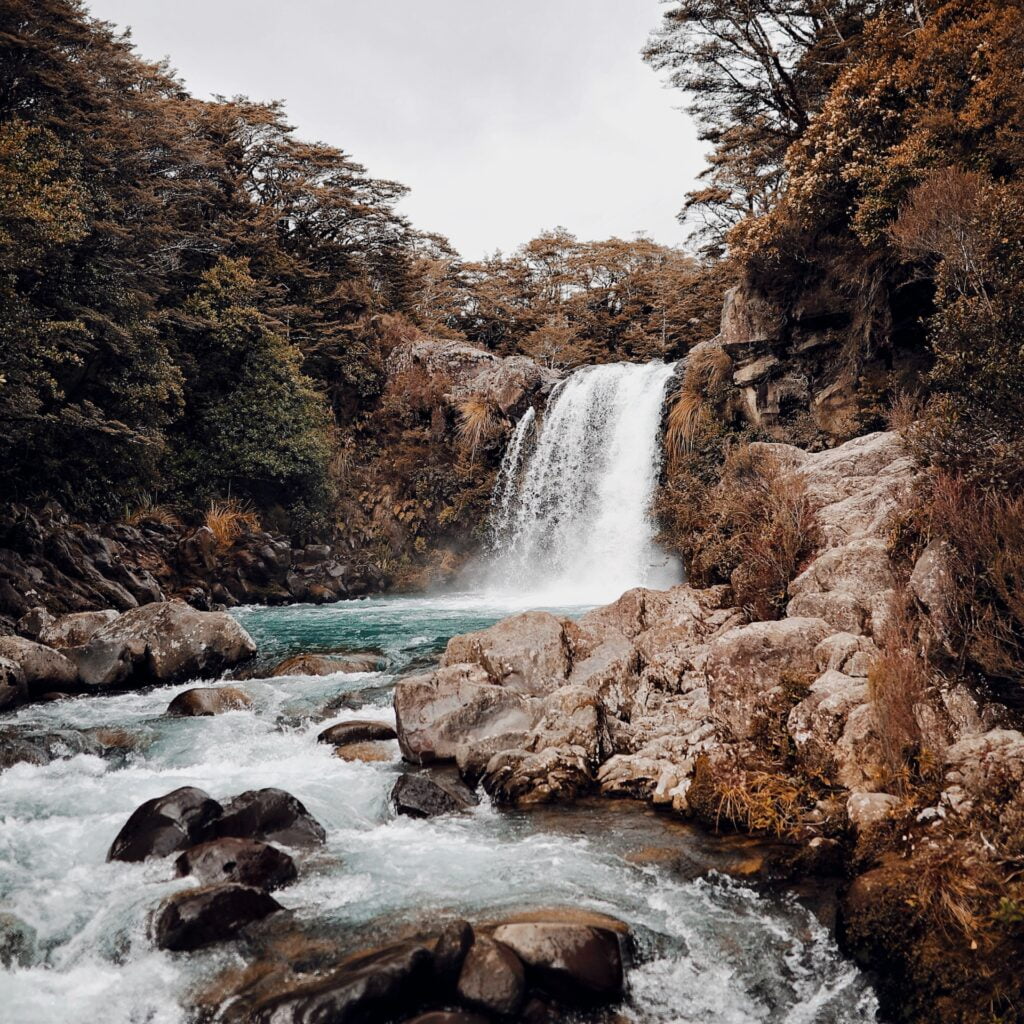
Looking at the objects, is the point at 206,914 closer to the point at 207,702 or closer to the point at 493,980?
the point at 493,980

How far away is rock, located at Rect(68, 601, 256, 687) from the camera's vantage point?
36.3 ft

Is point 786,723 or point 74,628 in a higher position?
point 786,723

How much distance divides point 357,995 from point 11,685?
27.4ft

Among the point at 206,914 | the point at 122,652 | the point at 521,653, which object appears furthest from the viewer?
the point at 122,652

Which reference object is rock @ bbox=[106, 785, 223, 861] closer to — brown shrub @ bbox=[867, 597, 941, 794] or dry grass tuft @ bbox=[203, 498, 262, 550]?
brown shrub @ bbox=[867, 597, 941, 794]

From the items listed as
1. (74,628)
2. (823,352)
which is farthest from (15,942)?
(823,352)

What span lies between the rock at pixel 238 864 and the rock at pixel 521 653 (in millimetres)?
3716

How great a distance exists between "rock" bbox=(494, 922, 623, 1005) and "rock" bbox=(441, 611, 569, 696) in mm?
4380

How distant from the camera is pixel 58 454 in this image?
50.6 feet

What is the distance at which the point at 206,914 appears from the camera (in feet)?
15.5

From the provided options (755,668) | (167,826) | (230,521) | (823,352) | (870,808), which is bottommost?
(167,826)

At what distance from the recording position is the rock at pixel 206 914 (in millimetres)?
4617

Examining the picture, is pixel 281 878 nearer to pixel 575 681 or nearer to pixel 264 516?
pixel 575 681

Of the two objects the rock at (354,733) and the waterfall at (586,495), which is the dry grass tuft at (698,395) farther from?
the rock at (354,733)
